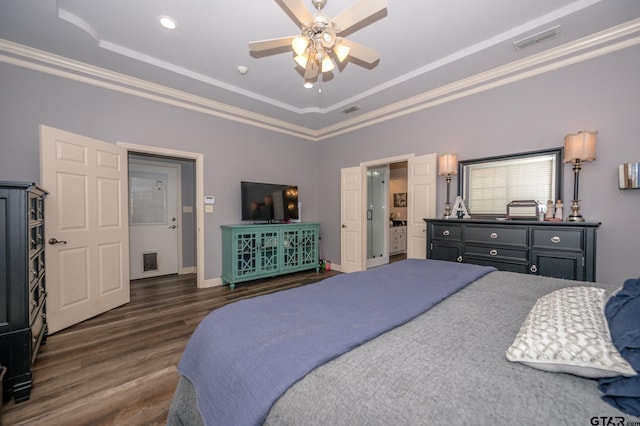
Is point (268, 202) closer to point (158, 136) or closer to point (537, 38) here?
point (158, 136)

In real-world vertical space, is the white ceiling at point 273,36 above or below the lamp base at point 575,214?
above

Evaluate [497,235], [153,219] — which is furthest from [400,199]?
[153,219]

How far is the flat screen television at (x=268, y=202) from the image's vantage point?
167 inches

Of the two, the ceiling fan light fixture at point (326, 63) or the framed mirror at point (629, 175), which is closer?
the ceiling fan light fixture at point (326, 63)

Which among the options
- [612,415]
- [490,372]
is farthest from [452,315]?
[612,415]

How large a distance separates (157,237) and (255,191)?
2.09 m

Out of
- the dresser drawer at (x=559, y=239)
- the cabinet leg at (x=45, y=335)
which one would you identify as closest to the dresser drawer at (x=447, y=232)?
the dresser drawer at (x=559, y=239)

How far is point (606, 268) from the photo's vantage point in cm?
244

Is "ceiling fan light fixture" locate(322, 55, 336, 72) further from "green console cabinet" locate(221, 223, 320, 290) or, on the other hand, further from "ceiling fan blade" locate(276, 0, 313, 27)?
"green console cabinet" locate(221, 223, 320, 290)

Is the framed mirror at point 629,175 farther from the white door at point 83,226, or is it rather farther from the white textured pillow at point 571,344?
the white door at point 83,226

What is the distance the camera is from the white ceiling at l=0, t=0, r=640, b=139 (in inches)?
85.4

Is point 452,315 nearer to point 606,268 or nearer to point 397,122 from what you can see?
point 606,268

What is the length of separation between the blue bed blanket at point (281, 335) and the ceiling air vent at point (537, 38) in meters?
2.53

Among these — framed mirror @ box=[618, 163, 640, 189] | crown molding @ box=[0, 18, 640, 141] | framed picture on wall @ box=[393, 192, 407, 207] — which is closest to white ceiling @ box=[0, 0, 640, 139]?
crown molding @ box=[0, 18, 640, 141]
